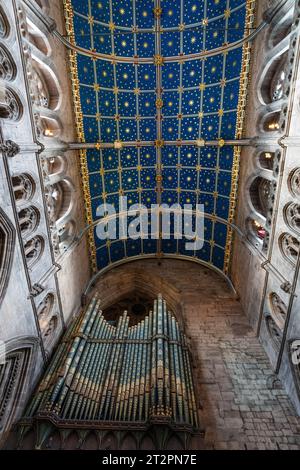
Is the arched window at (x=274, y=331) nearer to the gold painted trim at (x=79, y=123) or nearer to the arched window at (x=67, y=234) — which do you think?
the arched window at (x=67, y=234)

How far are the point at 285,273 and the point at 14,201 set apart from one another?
28.6 feet

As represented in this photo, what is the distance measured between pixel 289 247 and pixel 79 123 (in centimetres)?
997

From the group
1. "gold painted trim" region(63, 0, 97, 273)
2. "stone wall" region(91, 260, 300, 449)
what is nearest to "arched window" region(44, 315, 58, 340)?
"stone wall" region(91, 260, 300, 449)

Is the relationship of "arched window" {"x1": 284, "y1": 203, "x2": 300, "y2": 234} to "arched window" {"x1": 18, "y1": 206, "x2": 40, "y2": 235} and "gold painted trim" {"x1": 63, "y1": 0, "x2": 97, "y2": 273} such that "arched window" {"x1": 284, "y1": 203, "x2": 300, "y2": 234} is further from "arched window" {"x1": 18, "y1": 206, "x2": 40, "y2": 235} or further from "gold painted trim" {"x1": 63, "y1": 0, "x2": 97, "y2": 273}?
"gold painted trim" {"x1": 63, "y1": 0, "x2": 97, "y2": 273}

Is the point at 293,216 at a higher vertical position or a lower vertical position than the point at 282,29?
lower

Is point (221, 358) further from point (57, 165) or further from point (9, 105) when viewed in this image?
point (9, 105)

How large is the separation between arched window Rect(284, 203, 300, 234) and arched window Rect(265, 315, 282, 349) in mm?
3795

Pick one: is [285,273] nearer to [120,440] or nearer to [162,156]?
[120,440]

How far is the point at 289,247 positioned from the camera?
940 cm

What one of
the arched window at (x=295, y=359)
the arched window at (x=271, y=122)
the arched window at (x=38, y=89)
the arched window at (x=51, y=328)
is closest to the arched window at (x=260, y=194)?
the arched window at (x=271, y=122)

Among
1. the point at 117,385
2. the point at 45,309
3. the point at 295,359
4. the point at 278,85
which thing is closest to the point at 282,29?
the point at 278,85

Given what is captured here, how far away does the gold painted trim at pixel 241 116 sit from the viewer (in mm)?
10523

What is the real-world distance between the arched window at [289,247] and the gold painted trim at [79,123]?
8.83m

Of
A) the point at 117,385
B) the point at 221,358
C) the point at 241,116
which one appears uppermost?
the point at 241,116
